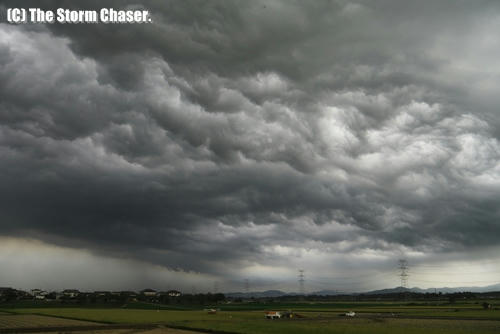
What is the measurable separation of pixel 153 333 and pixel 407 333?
126 feet

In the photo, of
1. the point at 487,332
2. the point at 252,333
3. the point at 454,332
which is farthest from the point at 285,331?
the point at 487,332

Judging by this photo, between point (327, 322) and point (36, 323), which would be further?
point (327, 322)

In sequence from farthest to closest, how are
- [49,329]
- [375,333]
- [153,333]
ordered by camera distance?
1. [49,329]
2. [153,333]
3. [375,333]

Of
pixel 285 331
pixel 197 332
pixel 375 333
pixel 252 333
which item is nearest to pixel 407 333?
pixel 375 333

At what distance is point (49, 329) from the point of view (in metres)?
71.1

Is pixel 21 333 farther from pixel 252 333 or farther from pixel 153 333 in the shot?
pixel 252 333

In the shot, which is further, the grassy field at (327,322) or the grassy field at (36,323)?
the grassy field at (36,323)

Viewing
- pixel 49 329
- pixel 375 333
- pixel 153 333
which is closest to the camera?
pixel 375 333

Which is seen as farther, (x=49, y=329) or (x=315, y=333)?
(x=49, y=329)

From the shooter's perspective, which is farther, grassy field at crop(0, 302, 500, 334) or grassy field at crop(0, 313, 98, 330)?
grassy field at crop(0, 313, 98, 330)

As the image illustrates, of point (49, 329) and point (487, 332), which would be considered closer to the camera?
point (487, 332)

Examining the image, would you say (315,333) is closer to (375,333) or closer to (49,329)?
(375,333)

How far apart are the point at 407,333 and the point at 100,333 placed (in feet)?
152

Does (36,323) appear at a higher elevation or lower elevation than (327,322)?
higher
